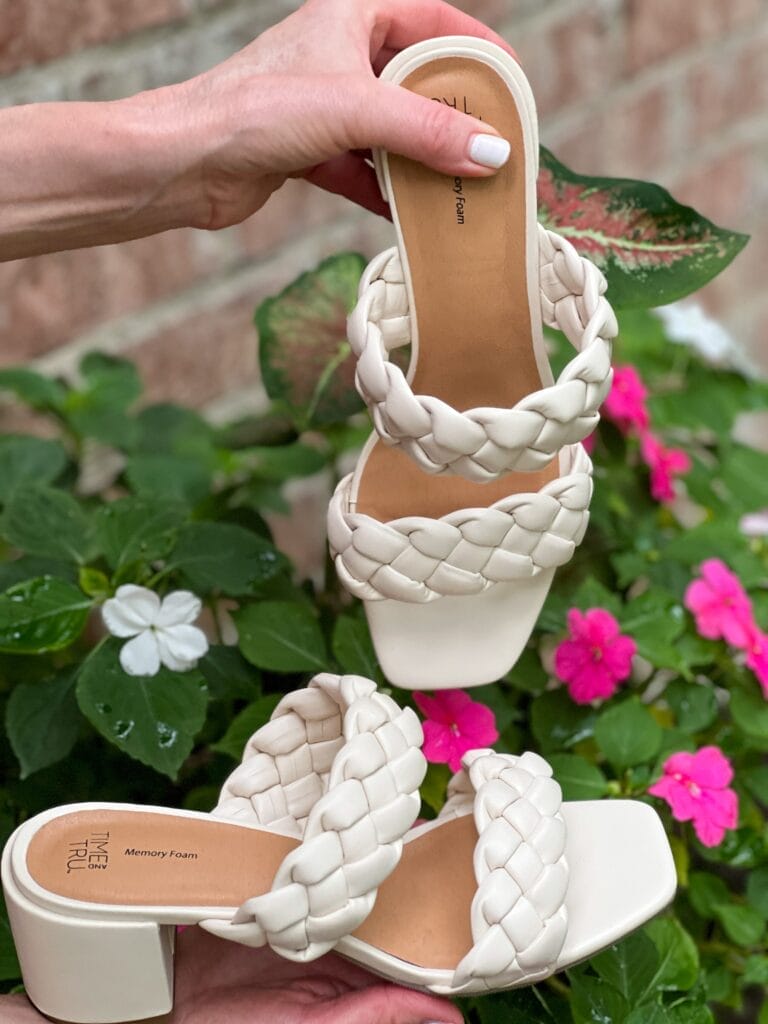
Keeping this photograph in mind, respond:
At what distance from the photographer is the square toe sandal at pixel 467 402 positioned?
707 mm

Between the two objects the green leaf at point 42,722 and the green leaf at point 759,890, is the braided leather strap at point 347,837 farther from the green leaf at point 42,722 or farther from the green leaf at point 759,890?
the green leaf at point 759,890

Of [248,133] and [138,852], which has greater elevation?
[248,133]

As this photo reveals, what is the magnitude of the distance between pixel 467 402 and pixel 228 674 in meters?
0.26

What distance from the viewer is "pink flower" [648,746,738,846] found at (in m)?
0.81

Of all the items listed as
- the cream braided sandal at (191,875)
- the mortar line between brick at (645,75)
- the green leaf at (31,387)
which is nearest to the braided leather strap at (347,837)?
the cream braided sandal at (191,875)

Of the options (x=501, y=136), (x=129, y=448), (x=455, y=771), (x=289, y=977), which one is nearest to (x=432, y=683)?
(x=455, y=771)

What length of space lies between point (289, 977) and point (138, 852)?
14 cm

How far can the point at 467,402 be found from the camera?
856mm

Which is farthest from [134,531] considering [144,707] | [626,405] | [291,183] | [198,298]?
[291,183]

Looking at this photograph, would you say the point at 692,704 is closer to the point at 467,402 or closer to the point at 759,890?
the point at 759,890

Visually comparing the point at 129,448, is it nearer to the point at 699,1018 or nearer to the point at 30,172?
the point at 30,172

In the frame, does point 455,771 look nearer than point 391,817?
No

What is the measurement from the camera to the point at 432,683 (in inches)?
30.0

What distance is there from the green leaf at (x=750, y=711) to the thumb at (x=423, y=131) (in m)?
0.43
